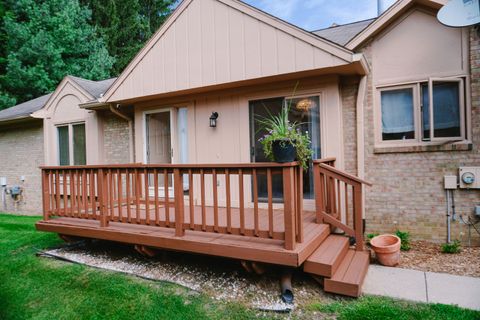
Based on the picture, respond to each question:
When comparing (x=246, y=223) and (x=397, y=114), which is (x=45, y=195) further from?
(x=397, y=114)

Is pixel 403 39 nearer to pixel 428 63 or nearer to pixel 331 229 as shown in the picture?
pixel 428 63

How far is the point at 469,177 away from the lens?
4.41 meters

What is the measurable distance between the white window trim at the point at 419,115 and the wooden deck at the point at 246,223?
99 cm

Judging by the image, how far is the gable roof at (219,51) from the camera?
185 inches

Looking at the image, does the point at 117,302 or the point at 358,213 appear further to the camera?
the point at 358,213

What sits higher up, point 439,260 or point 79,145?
point 79,145

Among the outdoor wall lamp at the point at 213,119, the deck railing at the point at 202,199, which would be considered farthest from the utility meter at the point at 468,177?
the outdoor wall lamp at the point at 213,119

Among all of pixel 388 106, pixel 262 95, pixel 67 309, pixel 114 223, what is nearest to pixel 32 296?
pixel 67 309

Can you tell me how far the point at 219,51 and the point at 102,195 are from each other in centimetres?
321

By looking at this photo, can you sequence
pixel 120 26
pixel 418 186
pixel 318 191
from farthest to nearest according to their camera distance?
pixel 120 26 < pixel 418 186 < pixel 318 191

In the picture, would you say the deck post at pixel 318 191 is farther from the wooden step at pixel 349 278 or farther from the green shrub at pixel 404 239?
the green shrub at pixel 404 239

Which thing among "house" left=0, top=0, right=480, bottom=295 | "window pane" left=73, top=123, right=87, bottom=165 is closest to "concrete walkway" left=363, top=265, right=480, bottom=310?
"house" left=0, top=0, right=480, bottom=295

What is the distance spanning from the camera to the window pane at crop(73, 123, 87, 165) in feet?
27.6

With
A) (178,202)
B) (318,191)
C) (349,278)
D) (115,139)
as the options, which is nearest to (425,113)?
(318,191)
